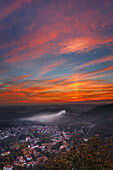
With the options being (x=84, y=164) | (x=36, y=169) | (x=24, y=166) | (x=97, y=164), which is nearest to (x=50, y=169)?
(x=84, y=164)

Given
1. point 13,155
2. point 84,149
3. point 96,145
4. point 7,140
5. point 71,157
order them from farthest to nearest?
1. point 7,140
2. point 13,155
3. point 96,145
4. point 84,149
5. point 71,157

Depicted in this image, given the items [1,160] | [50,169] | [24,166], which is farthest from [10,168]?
[50,169]

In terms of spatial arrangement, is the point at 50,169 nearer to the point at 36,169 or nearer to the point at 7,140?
the point at 36,169

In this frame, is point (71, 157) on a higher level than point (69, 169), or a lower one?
higher

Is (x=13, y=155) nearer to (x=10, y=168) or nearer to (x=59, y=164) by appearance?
(x=10, y=168)

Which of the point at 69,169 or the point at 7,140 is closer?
the point at 69,169

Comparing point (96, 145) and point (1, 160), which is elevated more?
point (96, 145)

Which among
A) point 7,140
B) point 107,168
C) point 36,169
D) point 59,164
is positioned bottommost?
point 7,140

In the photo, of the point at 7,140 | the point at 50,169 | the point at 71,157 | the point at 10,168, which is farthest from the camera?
the point at 7,140

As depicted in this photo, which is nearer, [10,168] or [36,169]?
[36,169]
